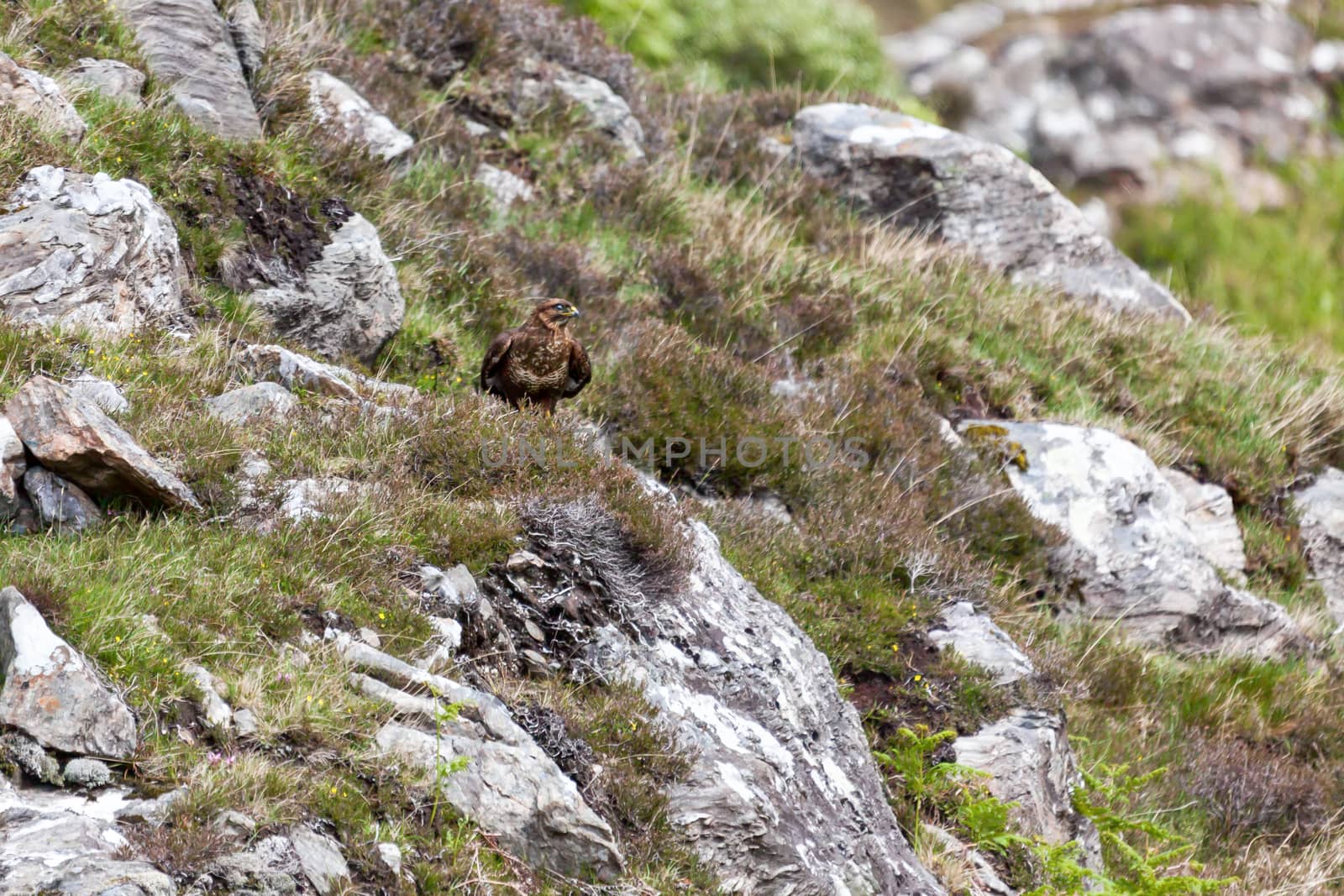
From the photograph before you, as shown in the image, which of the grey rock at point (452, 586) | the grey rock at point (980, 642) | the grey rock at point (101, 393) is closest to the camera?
the grey rock at point (452, 586)

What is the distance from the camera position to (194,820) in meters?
3.53

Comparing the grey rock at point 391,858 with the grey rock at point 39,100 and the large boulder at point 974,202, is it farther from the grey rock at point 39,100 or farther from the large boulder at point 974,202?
the large boulder at point 974,202

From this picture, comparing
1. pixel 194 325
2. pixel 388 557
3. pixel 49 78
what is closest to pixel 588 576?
pixel 388 557

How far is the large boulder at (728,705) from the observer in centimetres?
472

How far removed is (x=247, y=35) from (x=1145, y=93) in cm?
1691

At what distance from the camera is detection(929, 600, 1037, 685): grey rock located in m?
6.68

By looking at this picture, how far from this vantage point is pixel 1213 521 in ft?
32.4

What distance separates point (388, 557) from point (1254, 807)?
554 cm

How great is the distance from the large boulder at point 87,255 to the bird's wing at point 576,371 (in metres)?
2.11

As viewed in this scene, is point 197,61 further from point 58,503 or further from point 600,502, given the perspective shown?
point 600,502

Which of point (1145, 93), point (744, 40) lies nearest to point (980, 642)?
point (744, 40)

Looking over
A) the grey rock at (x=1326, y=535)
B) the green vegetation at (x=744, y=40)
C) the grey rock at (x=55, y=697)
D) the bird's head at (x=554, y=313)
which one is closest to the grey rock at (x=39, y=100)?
the bird's head at (x=554, y=313)

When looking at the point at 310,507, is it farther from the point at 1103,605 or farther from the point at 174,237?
the point at 1103,605

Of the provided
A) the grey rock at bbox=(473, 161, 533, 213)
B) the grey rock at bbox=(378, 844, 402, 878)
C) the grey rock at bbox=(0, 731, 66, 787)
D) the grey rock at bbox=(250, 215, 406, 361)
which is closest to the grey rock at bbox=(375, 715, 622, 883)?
the grey rock at bbox=(378, 844, 402, 878)
